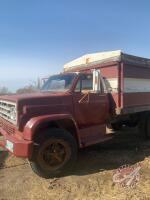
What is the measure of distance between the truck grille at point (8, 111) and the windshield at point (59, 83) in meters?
1.26

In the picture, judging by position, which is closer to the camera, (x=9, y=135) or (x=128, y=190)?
(x=128, y=190)

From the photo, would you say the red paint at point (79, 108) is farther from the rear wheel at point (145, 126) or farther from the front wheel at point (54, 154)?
the rear wheel at point (145, 126)

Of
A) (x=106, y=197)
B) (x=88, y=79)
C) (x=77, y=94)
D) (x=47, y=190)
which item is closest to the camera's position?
(x=106, y=197)

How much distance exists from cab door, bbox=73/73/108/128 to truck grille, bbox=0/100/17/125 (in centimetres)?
136

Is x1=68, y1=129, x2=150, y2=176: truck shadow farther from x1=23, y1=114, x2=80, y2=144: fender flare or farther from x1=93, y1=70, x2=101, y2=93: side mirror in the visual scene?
x1=93, y1=70, x2=101, y2=93: side mirror

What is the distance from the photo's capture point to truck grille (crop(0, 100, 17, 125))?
16.5 feet

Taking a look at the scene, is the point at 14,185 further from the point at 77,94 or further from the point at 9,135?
the point at 77,94

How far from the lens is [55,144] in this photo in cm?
508

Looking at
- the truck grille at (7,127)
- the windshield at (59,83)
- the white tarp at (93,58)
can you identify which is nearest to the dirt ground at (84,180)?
the truck grille at (7,127)

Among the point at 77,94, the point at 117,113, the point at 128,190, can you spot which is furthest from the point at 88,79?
the point at 128,190

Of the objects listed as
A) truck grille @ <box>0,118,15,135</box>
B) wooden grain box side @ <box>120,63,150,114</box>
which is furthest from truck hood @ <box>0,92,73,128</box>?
wooden grain box side @ <box>120,63,150,114</box>

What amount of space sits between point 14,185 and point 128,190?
6.75 feet

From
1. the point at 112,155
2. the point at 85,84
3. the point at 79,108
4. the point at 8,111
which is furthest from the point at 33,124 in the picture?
the point at 112,155

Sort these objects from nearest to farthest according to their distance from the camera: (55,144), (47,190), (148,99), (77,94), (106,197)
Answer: (106,197) → (47,190) → (55,144) → (77,94) → (148,99)
